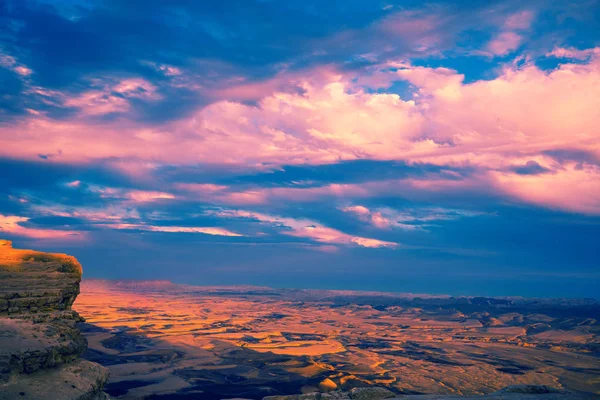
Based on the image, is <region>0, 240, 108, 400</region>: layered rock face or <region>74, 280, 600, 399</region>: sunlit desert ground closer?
<region>0, 240, 108, 400</region>: layered rock face

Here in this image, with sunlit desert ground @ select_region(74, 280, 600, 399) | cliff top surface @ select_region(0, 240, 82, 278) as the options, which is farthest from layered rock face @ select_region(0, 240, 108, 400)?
sunlit desert ground @ select_region(74, 280, 600, 399)

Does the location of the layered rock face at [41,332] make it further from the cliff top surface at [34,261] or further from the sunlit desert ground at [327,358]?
the sunlit desert ground at [327,358]

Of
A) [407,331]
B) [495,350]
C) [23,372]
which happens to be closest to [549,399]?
[23,372]

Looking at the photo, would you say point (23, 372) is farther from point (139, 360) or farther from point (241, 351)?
point (241, 351)

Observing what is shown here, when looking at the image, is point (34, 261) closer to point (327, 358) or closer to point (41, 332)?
point (41, 332)

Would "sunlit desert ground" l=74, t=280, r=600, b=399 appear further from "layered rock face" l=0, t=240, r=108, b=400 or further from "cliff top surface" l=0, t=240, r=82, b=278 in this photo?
"layered rock face" l=0, t=240, r=108, b=400

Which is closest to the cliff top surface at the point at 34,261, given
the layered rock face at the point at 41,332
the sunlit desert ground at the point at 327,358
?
the layered rock face at the point at 41,332

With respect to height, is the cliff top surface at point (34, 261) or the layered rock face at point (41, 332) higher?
the cliff top surface at point (34, 261)

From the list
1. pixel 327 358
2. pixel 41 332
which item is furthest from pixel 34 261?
pixel 327 358
